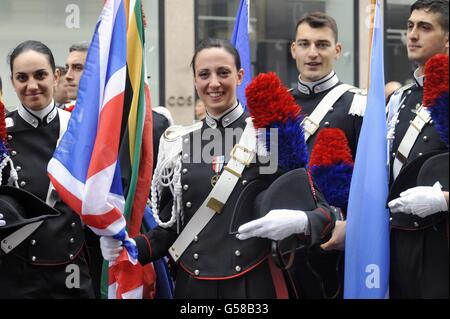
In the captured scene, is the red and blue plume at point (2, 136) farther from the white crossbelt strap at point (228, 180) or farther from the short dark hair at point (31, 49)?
the white crossbelt strap at point (228, 180)

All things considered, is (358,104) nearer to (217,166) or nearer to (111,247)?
(217,166)

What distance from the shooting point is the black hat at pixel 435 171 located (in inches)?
178

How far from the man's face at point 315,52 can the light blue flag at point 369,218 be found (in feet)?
2.64

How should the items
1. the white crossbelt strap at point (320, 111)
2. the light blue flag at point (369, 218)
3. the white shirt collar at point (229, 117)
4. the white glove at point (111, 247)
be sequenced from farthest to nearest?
the white crossbelt strap at point (320, 111)
the light blue flag at point (369, 218)
the white shirt collar at point (229, 117)
the white glove at point (111, 247)

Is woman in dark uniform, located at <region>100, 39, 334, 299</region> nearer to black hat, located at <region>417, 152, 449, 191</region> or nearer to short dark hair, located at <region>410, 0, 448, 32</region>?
black hat, located at <region>417, 152, 449, 191</region>

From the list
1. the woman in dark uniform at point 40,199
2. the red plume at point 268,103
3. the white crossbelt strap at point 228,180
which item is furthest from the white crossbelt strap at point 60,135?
the red plume at point 268,103

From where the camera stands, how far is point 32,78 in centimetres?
536

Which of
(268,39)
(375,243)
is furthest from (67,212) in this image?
(268,39)

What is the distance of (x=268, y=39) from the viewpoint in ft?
44.6

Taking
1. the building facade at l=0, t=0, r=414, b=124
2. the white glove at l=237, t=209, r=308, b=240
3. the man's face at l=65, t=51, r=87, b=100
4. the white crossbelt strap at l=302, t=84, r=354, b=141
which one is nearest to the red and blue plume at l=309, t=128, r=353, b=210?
the white crossbelt strap at l=302, t=84, r=354, b=141

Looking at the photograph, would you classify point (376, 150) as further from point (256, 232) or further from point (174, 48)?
point (174, 48)

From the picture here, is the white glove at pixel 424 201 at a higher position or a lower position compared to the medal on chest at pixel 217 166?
lower

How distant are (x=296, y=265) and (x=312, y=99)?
119 centimetres

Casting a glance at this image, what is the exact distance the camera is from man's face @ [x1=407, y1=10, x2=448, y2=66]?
517 cm
